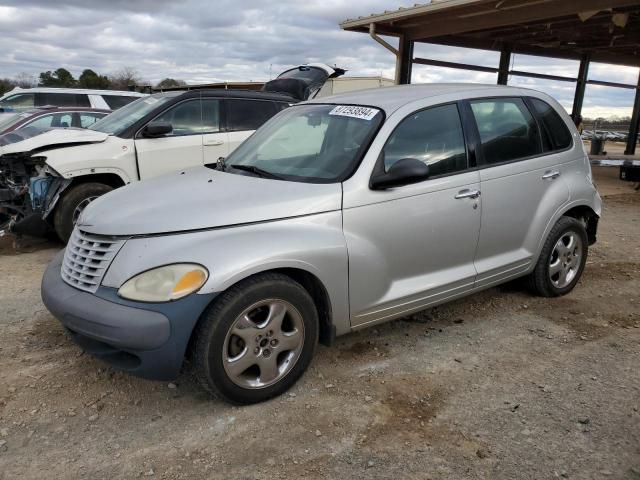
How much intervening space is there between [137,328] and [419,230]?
1851 mm

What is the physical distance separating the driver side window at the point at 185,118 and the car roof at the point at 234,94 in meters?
0.11

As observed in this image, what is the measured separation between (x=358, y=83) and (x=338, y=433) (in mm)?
23334

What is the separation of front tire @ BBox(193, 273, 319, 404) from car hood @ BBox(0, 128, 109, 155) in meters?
4.08

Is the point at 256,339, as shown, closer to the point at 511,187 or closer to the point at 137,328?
the point at 137,328

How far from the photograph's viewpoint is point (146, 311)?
2680 millimetres

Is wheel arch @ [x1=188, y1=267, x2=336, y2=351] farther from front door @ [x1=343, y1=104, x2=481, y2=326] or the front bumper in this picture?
the front bumper

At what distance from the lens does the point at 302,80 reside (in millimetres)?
8344

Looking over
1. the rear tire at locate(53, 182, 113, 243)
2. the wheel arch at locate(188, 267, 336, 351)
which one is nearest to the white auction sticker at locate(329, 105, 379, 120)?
the wheel arch at locate(188, 267, 336, 351)

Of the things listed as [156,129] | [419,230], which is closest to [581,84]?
[156,129]

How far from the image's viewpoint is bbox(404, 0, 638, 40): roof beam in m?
9.84

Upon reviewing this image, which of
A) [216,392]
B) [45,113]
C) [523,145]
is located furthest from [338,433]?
[45,113]

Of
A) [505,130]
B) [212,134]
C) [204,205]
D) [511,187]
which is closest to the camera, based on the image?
[204,205]

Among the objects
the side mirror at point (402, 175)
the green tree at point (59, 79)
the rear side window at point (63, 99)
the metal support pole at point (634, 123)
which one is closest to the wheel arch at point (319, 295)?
the side mirror at point (402, 175)

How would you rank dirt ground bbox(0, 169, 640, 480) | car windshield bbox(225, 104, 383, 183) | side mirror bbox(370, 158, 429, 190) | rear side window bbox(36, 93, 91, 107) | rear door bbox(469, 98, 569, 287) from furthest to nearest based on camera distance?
rear side window bbox(36, 93, 91, 107)
rear door bbox(469, 98, 569, 287)
car windshield bbox(225, 104, 383, 183)
side mirror bbox(370, 158, 429, 190)
dirt ground bbox(0, 169, 640, 480)
